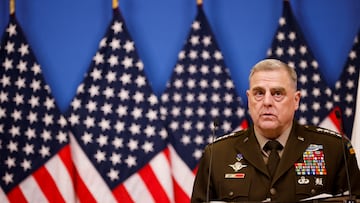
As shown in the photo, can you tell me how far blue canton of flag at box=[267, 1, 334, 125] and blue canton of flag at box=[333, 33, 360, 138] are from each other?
86 mm

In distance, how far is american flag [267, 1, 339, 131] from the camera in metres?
4.51

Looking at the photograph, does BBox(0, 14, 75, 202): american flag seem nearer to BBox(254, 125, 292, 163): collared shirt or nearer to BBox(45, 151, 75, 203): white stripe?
BBox(45, 151, 75, 203): white stripe

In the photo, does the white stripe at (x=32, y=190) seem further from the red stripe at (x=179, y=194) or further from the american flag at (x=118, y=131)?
the red stripe at (x=179, y=194)

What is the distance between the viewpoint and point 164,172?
4395 mm

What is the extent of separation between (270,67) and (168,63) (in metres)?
1.79

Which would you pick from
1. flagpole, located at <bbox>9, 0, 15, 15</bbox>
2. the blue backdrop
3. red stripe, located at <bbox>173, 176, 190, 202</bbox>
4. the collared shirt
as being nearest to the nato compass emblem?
the collared shirt

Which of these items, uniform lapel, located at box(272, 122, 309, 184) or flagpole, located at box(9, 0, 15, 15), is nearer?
uniform lapel, located at box(272, 122, 309, 184)

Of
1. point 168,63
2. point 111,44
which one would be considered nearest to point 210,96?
point 168,63

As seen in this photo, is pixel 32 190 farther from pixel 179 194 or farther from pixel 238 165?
pixel 238 165

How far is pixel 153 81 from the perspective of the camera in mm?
4648

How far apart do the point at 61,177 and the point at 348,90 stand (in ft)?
8.09

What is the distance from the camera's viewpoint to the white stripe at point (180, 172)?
4.50 meters

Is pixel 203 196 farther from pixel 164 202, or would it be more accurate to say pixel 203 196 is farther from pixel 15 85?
pixel 15 85

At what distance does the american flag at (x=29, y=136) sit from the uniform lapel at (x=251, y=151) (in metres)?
1.85
